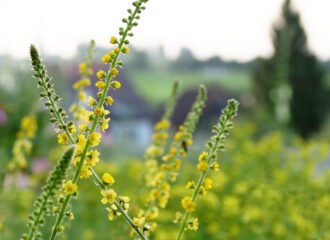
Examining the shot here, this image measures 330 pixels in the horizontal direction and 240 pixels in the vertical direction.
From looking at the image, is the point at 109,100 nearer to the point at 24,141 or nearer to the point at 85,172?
the point at 85,172

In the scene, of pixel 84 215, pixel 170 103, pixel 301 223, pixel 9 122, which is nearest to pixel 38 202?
pixel 170 103

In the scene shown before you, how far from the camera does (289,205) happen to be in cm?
755

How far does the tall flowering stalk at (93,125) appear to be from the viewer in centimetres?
240

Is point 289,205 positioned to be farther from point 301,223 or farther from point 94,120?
point 94,120

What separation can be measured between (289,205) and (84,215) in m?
3.71

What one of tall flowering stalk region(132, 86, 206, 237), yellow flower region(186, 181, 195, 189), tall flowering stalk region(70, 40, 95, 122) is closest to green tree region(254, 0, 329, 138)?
tall flowering stalk region(70, 40, 95, 122)

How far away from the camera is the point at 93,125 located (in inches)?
100

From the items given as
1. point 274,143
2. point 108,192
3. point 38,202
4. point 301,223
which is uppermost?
point 274,143

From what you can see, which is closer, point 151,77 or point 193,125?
point 193,125

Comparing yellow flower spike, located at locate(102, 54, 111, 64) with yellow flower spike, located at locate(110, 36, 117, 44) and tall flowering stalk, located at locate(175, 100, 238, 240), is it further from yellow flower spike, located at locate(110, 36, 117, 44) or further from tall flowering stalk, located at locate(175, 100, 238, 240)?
tall flowering stalk, located at locate(175, 100, 238, 240)

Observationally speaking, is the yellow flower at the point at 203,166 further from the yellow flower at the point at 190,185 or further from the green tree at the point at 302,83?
the green tree at the point at 302,83

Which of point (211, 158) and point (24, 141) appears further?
point (24, 141)

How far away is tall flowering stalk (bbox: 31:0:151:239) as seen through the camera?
2404mm

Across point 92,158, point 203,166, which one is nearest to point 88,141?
point 92,158
